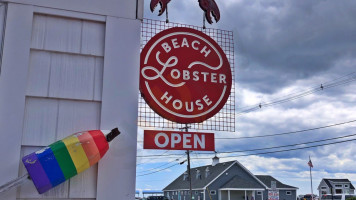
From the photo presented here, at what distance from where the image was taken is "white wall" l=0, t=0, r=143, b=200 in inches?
137

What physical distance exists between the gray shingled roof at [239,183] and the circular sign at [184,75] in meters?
39.0

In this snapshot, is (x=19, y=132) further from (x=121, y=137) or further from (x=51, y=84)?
(x=121, y=137)

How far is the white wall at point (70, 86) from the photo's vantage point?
3482 millimetres

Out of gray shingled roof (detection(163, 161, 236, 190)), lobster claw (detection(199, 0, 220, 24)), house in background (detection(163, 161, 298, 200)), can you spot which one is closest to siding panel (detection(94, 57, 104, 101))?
lobster claw (detection(199, 0, 220, 24))

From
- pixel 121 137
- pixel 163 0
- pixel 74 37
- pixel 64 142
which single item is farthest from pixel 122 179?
pixel 163 0

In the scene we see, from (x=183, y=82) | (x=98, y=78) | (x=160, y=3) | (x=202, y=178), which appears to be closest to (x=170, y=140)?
(x=183, y=82)

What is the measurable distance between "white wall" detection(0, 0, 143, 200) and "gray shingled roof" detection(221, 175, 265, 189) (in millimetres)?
39975

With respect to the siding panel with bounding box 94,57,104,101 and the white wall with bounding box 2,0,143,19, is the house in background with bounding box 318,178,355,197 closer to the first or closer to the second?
the white wall with bounding box 2,0,143,19

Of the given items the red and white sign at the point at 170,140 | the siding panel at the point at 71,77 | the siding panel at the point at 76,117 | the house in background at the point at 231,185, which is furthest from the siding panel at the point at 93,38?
the house in background at the point at 231,185

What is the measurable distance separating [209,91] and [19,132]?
223 cm

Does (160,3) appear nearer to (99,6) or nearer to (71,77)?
(99,6)

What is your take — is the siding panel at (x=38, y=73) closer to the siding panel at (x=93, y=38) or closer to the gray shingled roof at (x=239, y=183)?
the siding panel at (x=93, y=38)

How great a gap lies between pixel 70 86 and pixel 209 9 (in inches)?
84.5

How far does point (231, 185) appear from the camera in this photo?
139ft
